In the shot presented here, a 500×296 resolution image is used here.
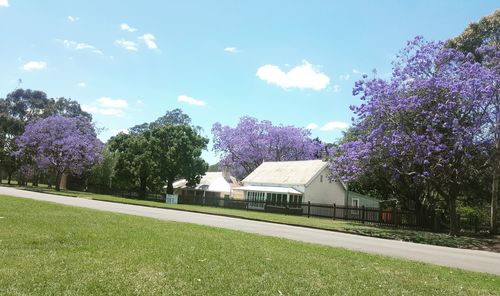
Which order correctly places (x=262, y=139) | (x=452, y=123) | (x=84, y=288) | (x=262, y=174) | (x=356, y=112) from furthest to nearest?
1. (x=262, y=139)
2. (x=262, y=174)
3. (x=356, y=112)
4. (x=452, y=123)
5. (x=84, y=288)

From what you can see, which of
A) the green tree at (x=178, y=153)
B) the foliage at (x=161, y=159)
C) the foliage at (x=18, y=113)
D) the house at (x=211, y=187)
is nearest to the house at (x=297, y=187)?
the house at (x=211, y=187)

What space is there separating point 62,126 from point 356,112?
40.3 meters

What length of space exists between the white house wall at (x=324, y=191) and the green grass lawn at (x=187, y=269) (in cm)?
3184

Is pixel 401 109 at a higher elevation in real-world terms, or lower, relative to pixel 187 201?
higher

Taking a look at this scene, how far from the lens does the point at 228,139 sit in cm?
6519

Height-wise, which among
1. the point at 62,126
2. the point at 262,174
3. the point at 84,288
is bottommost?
the point at 84,288

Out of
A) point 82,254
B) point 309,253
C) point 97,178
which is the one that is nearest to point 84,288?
point 82,254

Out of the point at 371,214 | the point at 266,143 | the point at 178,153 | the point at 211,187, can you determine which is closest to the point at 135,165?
the point at 178,153

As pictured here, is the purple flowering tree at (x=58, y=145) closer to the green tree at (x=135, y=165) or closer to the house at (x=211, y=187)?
the green tree at (x=135, y=165)

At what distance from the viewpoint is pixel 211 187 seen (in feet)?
204

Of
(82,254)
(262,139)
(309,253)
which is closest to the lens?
(82,254)

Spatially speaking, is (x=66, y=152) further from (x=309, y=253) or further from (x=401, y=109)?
(x=309, y=253)

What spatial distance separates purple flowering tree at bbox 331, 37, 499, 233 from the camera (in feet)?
77.3

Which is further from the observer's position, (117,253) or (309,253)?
(309,253)
